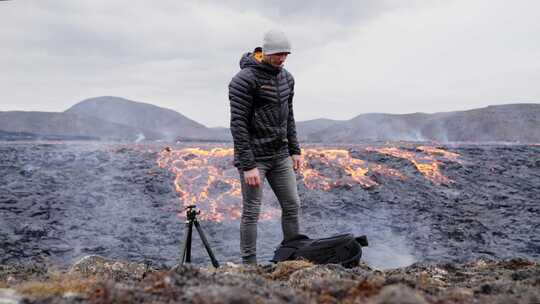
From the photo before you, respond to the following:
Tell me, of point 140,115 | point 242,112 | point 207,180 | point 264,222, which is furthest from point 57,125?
point 242,112

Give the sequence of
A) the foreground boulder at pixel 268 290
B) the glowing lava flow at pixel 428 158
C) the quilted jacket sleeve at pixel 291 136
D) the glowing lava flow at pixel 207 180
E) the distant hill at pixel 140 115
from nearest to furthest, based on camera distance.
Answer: the foreground boulder at pixel 268 290, the quilted jacket sleeve at pixel 291 136, the glowing lava flow at pixel 207 180, the glowing lava flow at pixel 428 158, the distant hill at pixel 140 115

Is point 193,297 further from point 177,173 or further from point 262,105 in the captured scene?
point 177,173

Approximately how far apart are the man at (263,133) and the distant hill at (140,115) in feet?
191

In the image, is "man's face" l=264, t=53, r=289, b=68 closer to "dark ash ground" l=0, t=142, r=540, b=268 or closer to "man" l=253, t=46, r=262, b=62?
"man" l=253, t=46, r=262, b=62

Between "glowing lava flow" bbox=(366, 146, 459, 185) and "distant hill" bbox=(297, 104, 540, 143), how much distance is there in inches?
873

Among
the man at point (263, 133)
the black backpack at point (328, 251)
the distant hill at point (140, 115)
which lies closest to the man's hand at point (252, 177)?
the man at point (263, 133)

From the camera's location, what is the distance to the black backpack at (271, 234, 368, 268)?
602 centimetres

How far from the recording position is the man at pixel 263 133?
5664 mm

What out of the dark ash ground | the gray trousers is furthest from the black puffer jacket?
the dark ash ground

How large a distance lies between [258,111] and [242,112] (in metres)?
0.21

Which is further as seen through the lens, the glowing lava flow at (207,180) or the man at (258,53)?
the glowing lava flow at (207,180)

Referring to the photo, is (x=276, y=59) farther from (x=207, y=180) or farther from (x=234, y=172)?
(x=234, y=172)

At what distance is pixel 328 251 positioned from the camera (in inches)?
238

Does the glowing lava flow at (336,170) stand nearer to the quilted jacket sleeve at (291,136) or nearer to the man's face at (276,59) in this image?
the quilted jacket sleeve at (291,136)
